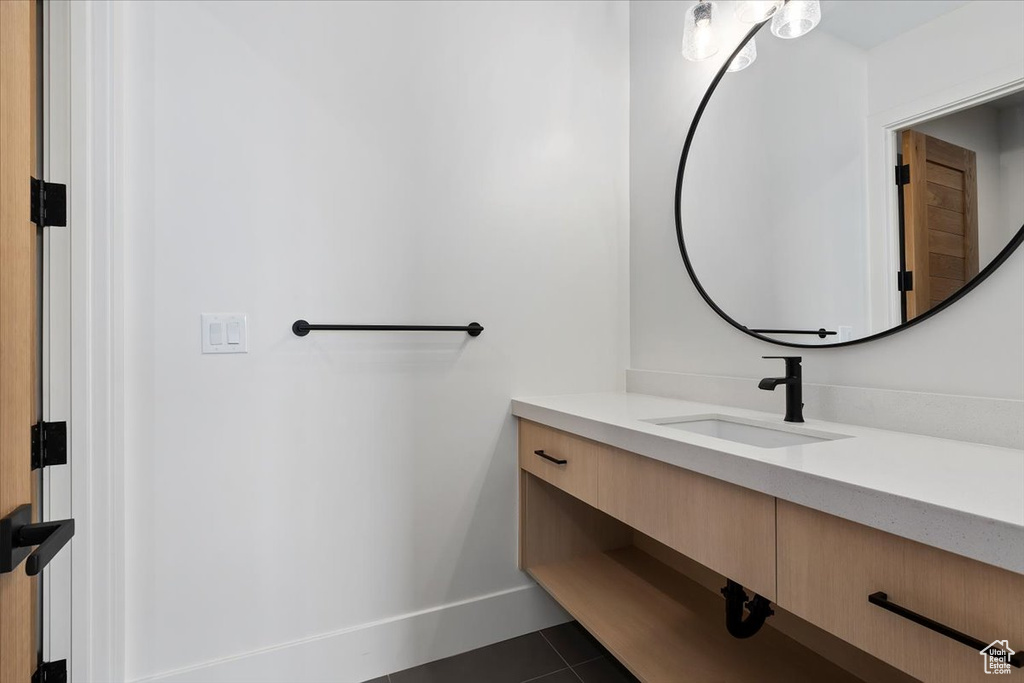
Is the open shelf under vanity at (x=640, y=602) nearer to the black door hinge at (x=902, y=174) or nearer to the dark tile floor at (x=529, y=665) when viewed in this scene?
the dark tile floor at (x=529, y=665)

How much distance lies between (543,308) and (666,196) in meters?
0.60

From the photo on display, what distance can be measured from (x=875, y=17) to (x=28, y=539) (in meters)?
1.91

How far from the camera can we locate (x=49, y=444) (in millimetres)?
1229

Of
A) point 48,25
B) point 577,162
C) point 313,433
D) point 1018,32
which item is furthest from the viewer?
point 577,162

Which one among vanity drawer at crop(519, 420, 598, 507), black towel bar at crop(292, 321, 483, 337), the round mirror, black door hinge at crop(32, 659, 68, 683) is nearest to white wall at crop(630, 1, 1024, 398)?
the round mirror

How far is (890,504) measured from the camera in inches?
28.5

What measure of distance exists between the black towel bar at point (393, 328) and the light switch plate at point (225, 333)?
0.44ft

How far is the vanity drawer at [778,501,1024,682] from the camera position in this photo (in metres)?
0.65

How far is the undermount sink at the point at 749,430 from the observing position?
4.08ft

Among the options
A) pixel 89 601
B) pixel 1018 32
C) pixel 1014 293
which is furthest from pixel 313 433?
pixel 1018 32

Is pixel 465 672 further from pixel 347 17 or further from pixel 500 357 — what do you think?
pixel 347 17

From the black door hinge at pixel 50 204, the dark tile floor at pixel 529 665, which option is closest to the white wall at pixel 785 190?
the dark tile floor at pixel 529 665

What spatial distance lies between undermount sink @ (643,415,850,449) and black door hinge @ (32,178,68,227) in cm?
152

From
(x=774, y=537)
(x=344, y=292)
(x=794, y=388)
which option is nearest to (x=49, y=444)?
(x=344, y=292)
